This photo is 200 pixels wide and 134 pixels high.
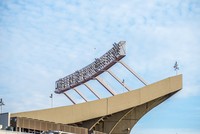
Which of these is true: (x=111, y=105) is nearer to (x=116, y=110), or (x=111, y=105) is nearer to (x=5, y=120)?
(x=116, y=110)

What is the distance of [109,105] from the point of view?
62.5 m

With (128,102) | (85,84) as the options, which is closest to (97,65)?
(85,84)

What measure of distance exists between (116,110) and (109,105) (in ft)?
4.44

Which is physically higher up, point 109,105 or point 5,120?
point 109,105

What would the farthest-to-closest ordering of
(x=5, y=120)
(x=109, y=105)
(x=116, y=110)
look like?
1. (x=116, y=110)
2. (x=109, y=105)
3. (x=5, y=120)

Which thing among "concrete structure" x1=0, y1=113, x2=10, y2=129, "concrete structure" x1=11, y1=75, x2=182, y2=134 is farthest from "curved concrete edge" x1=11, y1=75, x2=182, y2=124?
"concrete structure" x1=0, y1=113, x2=10, y2=129

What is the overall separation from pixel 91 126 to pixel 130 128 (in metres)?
6.70

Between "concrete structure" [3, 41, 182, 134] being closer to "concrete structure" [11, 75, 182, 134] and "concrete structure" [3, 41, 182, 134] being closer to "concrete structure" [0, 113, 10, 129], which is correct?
"concrete structure" [11, 75, 182, 134]

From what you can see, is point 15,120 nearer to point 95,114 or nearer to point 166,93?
point 95,114

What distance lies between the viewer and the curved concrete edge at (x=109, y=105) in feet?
193

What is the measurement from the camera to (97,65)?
67.4 m

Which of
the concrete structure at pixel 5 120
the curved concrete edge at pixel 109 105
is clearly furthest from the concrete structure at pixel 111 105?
the concrete structure at pixel 5 120

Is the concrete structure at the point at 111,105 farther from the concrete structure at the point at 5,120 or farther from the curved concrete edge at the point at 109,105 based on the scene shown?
the concrete structure at the point at 5,120

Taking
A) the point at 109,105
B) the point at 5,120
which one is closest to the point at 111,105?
the point at 109,105
